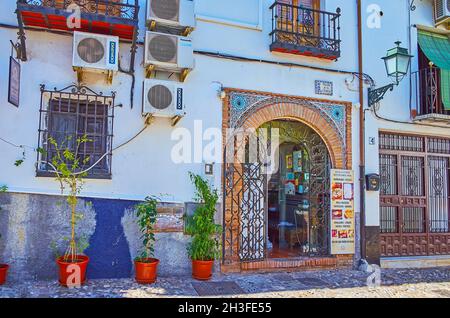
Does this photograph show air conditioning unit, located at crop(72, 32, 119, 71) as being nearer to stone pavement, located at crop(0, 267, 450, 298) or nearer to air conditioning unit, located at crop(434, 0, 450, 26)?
stone pavement, located at crop(0, 267, 450, 298)

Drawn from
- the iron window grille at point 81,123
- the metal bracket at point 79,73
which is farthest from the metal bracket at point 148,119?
the metal bracket at point 79,73

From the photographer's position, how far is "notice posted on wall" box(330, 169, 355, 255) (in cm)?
787

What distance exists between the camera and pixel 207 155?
7145mm

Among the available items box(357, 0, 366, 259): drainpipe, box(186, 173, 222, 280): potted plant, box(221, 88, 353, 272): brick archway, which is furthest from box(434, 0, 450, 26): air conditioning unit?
box(186, 173, 222, 280): potted plant

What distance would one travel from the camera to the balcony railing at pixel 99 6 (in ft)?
20.3

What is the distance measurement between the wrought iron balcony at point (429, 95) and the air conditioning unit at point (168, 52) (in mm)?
5049

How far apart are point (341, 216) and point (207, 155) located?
115 inches

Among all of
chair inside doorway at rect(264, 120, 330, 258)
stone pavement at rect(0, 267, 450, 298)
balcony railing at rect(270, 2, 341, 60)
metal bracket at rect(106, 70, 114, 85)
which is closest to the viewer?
stone pavement at rect(0, 267, 450, 298)

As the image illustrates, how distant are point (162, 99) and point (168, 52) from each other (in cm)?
78

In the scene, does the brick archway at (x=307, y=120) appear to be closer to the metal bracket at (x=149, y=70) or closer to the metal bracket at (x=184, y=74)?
the metal bracket at (x=184, y=74)

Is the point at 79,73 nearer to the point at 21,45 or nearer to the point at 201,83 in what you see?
the point at 21,45

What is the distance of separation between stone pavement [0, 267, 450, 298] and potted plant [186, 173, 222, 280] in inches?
9.7
